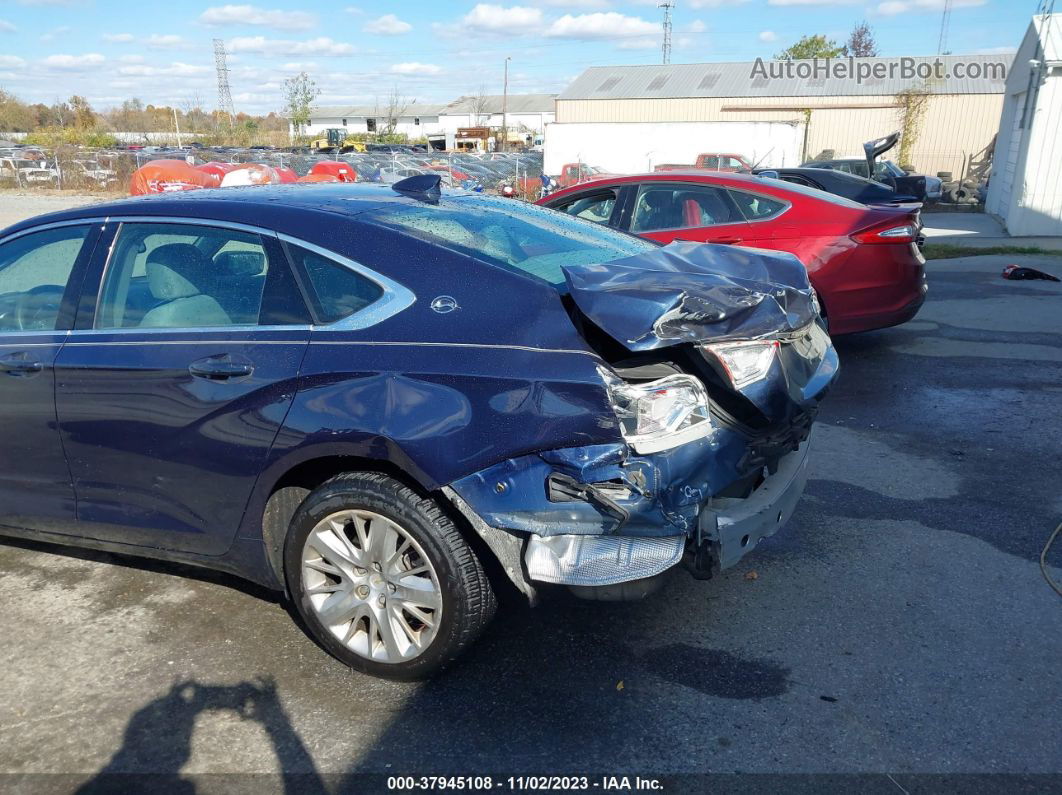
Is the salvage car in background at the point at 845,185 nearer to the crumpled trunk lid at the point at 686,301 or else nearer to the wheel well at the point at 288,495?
the crumpled trunk lid at the point at 686,301

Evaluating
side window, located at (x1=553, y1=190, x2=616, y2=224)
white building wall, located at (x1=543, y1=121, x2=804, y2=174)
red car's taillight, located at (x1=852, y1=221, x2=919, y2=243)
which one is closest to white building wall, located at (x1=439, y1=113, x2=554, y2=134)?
white building wall, located at (x1=543, y1=121, x2=804, y2=174)

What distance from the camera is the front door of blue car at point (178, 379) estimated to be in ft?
10.6

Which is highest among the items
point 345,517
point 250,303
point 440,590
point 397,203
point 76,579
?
point 397,203

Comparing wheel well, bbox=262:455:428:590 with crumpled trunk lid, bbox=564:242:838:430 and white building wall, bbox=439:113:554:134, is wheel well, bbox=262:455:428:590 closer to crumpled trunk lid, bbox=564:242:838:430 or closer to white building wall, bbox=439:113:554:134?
crumpled trunk lid, bbox=564:242:838:430

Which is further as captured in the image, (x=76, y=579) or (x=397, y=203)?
(x=76, y=579)

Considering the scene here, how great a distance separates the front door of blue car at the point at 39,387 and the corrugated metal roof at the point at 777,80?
1742 inches

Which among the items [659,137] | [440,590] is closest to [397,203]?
[440,590]

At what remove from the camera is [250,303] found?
11.0 ft

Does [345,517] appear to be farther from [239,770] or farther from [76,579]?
[76,579]

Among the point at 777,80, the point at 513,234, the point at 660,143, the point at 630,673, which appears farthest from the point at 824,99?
the point at 630,673

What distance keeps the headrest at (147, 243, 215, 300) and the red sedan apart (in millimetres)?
4630

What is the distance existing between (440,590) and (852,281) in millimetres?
5382

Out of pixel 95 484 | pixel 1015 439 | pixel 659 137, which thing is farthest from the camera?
pixel 659 137

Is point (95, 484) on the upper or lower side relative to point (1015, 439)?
upper
